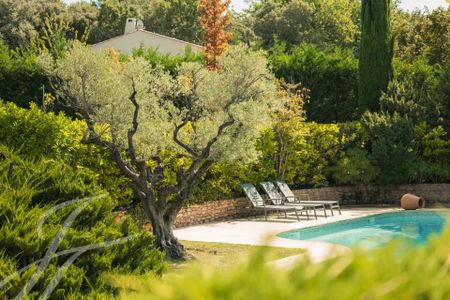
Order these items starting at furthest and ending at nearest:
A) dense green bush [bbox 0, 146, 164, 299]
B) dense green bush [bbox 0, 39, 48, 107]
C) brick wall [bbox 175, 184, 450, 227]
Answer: dense green bush [bbox 0, 39, 48, 107]
brick wall [bbox 175, 184, 450, 227]
dense green bush [bbox 0, 146, 164, 299]

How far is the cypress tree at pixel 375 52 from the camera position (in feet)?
75.9

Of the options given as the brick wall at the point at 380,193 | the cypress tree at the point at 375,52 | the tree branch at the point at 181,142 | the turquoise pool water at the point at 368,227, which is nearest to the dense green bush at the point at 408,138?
the brick wall at the point at 380,193

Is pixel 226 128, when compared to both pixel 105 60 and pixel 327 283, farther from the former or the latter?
pixel 327 283

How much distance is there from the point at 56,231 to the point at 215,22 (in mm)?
30884

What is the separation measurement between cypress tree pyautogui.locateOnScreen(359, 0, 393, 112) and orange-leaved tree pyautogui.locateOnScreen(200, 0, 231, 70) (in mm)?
10808

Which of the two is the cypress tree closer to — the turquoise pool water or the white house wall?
the turquoise pool water

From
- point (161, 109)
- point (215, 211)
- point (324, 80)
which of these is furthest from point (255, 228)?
point (324, 80)

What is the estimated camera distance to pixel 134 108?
11.8m

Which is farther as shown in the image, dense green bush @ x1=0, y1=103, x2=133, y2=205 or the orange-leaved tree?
the orange-leaved tree

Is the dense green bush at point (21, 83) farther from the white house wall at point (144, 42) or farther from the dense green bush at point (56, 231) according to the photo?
the dense green bush at point (56, 231)

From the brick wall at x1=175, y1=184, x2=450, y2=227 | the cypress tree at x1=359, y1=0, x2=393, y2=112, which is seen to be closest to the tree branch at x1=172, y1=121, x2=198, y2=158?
the brick wall at x1=175, y1=184, x2=450, y2=227

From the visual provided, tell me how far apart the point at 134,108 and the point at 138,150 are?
0.82m

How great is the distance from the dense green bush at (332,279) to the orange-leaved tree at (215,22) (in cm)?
3194

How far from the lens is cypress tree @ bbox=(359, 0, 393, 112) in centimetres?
2314
